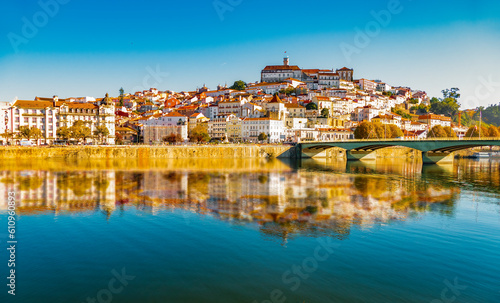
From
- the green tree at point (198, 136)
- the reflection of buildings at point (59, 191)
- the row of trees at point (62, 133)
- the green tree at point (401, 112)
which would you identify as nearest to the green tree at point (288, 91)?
the green tree at point (401, 112)

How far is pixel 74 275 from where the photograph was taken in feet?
35.3

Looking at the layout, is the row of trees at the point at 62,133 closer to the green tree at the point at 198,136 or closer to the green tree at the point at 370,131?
the green tree at the point at 198,136

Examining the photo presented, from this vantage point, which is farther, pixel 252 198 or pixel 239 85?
pixel 239 85

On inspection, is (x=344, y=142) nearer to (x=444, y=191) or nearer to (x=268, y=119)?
(x=268, y=119)

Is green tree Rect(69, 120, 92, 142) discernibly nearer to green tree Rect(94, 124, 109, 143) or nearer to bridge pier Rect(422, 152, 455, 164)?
green tree Rect(94, 124, 109, 143)

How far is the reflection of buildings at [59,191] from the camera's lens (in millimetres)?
20688

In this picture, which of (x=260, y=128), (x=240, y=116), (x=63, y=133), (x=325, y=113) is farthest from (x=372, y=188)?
(x=325, y=113)

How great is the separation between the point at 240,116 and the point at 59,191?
8158cm

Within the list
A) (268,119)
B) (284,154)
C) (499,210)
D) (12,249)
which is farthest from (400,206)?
(268,119)

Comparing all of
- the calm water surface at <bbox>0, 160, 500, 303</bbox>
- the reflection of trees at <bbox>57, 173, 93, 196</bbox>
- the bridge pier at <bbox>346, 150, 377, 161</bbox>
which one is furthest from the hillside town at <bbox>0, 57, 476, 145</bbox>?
the calm water surface at <bbox>0, 160, 500, 303</bbox>

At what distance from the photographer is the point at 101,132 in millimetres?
74688

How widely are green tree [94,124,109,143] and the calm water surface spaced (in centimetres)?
5200

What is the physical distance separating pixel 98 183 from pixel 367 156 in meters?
56.8

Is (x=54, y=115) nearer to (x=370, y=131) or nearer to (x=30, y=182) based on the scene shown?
(x=30, y=182)
